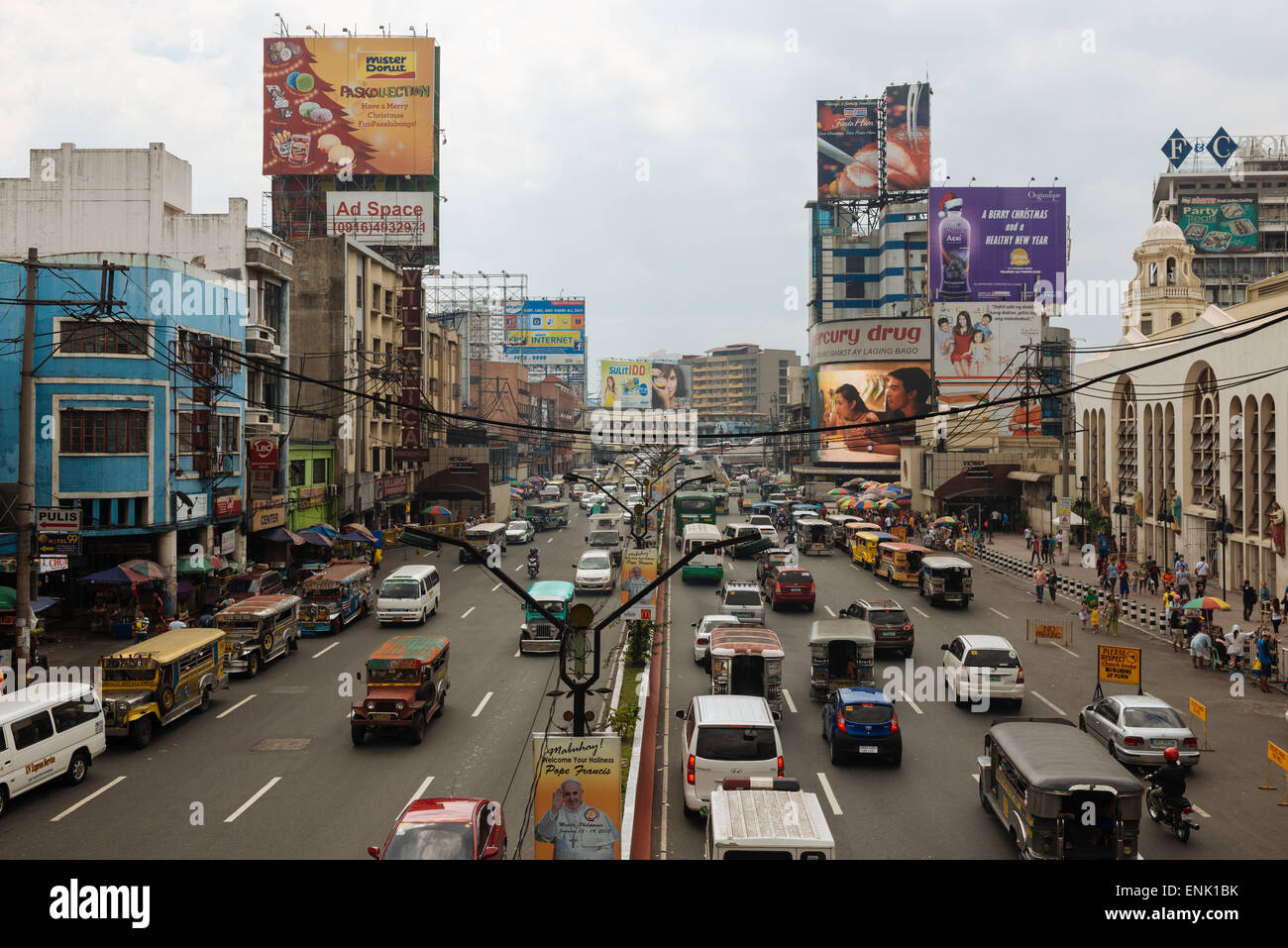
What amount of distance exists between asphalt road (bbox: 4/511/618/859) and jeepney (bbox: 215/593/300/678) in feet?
1.55

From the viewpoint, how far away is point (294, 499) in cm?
4850

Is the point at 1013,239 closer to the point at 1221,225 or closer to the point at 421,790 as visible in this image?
the point at 1221,225

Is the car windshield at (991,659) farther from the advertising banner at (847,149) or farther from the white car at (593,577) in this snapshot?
the advertising banner at (847,149)

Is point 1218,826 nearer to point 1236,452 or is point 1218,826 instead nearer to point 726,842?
point 726,842

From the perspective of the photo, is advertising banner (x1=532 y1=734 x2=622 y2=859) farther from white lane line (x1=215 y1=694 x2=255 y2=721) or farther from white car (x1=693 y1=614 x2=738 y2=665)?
white car (x1=693 y1=614 x2=738 y2=665)

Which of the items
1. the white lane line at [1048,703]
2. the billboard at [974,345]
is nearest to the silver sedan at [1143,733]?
the white lane line at [1048,703]

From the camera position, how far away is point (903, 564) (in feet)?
137

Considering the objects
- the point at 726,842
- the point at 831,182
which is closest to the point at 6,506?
the point at 726,842

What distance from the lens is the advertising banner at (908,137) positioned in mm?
122562

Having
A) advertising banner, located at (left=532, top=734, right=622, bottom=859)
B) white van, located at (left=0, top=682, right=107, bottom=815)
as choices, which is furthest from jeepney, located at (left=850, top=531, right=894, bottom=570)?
advertising banner, located at (left=532, top=734, right=622, bottom=859)

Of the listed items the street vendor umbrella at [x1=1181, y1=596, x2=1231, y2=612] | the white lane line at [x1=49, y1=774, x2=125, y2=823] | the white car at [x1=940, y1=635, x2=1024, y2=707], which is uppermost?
the street vendor umbrella at [x1=1181, y1=596, x2=1231, y2=612]

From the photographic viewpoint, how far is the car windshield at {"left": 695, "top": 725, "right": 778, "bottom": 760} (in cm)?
1545

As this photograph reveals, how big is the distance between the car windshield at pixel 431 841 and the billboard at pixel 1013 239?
8281 centimetres
